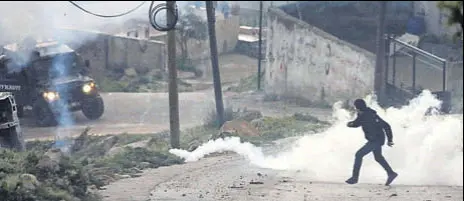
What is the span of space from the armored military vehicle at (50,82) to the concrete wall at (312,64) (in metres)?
7.03

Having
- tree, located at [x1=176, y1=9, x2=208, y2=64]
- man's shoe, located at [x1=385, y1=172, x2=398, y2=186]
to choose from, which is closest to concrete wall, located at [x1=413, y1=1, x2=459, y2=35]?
tree, located at [x1=176, y1=9, x2=208, y2=64]

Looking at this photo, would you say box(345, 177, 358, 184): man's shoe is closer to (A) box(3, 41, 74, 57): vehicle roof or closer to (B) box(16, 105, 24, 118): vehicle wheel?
(B) box(16, 105, 24, 118): vehicle wheel

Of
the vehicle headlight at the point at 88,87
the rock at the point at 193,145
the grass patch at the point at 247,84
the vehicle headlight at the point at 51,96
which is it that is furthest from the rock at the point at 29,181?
the grass patch at the point at 247,84

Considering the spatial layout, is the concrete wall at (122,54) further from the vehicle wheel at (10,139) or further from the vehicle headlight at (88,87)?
the vehicle wheel at (10,139)

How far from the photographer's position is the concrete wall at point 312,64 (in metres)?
28.8

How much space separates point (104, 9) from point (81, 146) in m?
9.58

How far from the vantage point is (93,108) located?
27.9 meters

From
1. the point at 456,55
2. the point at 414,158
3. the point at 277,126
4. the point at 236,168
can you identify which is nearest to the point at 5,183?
the point at 236,168

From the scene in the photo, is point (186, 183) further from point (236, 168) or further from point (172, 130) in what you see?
point (172, 130)

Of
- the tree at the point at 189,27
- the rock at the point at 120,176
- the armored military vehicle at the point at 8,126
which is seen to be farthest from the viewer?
the tree at the point at 189,27

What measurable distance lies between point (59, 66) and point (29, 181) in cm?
1483

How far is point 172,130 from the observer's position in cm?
2023

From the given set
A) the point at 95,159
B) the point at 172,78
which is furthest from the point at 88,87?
the point at 95,159

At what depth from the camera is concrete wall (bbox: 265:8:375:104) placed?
94.6ft
